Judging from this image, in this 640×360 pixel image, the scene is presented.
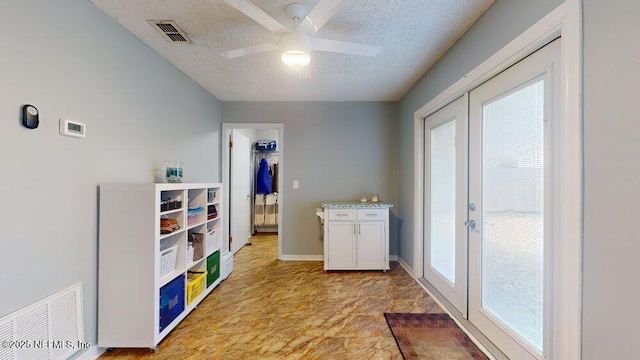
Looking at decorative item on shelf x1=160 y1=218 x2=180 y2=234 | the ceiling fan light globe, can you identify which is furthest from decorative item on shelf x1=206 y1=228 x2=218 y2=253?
the ceiling fan light globe

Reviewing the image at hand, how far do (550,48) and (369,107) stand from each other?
101 inches

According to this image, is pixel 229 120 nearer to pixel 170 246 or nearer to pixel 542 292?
pixel 170 246

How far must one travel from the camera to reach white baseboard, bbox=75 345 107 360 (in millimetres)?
1671

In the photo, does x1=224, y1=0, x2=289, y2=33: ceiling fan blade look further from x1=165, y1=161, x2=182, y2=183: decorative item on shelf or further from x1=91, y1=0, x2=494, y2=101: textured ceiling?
x1=165, y1=161, x2=182, y2=183: decorative item on shelf

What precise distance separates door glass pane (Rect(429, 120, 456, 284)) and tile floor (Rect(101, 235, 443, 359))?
16.3 inches

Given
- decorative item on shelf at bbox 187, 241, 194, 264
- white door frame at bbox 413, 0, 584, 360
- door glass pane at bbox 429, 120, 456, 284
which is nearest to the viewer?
white door frame at bbox 413, 0, 584, 360

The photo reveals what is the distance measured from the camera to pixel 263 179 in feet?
17.6

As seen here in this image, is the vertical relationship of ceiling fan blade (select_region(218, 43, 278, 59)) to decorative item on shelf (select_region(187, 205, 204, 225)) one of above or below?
above

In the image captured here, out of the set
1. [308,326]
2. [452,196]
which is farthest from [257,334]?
[452,196]

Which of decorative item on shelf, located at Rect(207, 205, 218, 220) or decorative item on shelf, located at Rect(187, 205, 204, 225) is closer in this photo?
decorative item on shelf, located at Rect(187, 205, 204, 225)

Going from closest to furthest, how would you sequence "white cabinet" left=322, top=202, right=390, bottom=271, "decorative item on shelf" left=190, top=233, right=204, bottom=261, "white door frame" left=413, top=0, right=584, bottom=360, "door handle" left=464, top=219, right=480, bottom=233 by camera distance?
"white door frame" left=413, top=0, right=584, bottom=360 → "door handle" left=464, top=219, right=480, bottom=233 → "decorative item on shelf" left=190, top=233, right=204, bottom=261 → "white cabinet" left=322, top=202, right=390, bottom=271

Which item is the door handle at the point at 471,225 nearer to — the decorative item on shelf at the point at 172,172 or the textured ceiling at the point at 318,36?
the textured ceiling at the point at 318,36

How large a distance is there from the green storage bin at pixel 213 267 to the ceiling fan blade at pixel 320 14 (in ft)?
7.56

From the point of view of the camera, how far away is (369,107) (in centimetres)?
386
